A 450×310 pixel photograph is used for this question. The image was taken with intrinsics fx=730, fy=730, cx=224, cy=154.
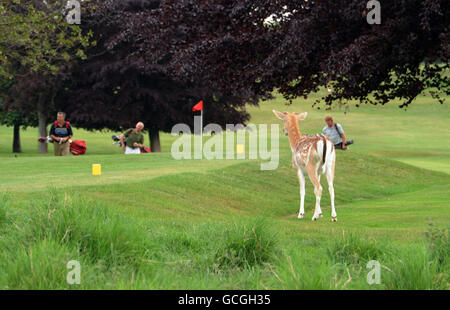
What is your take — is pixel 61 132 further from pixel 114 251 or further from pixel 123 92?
pixel 114 251

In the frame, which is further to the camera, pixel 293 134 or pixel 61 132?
pixel 61 132

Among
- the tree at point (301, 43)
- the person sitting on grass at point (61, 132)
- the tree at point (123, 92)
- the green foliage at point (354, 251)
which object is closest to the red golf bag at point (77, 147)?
the person sitting on grass at point (61, 132)

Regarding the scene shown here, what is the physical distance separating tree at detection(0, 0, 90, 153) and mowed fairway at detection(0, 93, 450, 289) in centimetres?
633

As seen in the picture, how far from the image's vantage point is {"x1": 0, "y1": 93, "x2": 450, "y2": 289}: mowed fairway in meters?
7.46

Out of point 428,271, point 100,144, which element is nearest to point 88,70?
point 100,144

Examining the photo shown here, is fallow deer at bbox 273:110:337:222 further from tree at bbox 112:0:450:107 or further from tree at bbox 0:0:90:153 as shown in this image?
tree at bbox 0:0:90:153

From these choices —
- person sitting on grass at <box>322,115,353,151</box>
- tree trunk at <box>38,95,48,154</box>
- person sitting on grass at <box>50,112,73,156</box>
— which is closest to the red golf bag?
person sitting on grass at <box>50,112,73,156</box>

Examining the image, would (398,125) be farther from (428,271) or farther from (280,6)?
(428,271)

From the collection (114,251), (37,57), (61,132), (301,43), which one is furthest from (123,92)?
(114,251)

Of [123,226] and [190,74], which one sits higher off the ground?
[190,74]

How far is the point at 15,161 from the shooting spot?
2664 cm

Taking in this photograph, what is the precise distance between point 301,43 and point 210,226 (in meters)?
5.89

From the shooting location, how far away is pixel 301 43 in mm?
15172
